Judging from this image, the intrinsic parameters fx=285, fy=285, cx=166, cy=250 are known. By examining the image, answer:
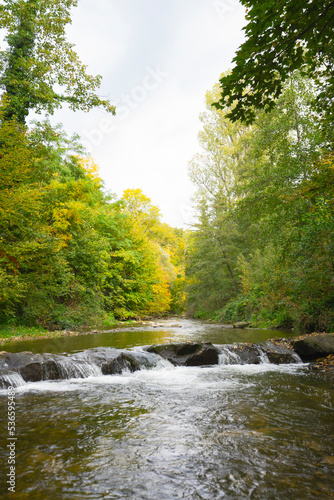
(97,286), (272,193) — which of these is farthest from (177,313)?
(272,193)

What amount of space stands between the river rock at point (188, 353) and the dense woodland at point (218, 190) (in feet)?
12.2

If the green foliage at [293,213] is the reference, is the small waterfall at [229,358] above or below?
below

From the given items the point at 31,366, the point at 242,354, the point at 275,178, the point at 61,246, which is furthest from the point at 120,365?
the point at 61,246

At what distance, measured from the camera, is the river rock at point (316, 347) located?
7.85 metres

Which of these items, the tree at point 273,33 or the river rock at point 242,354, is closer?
the tree at point 273,33

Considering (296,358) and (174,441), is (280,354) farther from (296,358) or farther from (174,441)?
(174,441)

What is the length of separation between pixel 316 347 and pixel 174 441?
6.21 meters

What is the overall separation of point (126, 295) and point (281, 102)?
59.5 ft

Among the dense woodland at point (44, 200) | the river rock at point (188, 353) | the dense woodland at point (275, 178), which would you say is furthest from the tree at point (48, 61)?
the river rock at point (188, 353)

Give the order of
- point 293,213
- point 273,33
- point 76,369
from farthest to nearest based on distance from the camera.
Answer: point 293,213 → point 76,369 → point 273,33

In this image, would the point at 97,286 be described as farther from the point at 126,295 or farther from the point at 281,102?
the point at 281,102

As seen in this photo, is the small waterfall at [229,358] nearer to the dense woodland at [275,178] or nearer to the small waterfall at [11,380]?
the dense woodland at [275,178]

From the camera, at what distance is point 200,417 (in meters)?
4.05

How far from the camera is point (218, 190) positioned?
75.8 ft
